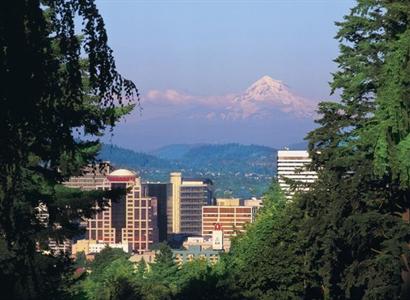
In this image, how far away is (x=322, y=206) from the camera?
3681cm

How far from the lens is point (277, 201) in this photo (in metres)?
74.9

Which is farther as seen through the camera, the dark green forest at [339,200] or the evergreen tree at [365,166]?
the evergreen tree at [365,166]

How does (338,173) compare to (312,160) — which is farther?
(312,160)

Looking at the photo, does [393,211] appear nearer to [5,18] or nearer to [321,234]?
[321,234]

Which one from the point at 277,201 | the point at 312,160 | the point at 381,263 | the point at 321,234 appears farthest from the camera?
the point at 277,201

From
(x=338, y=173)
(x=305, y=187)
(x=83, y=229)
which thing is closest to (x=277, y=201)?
(x=305, y=187)

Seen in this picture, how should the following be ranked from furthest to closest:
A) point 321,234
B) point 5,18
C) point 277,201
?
1. point 277,201
2. point 321,234
3. point 5,18

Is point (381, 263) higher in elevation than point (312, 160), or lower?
lower

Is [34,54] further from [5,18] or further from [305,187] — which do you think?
[305,187]

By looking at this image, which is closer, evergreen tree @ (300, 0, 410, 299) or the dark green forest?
the dark green forest

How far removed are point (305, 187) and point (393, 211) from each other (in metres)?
6.18

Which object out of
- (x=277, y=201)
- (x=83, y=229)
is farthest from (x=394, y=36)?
(x=277, y=201)

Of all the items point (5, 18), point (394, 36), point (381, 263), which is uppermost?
point (394, 36)

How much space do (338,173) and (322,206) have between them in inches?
49.4
